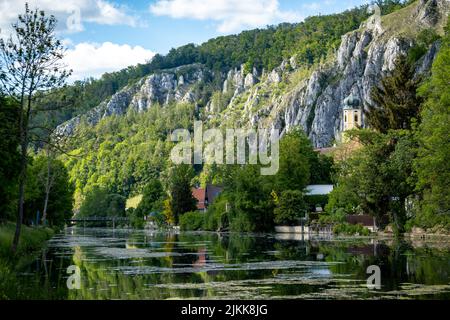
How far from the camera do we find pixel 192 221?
13250cm

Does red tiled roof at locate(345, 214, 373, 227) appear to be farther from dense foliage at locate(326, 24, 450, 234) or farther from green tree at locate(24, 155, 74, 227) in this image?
green tree at locate(24, 155, 74, 227)

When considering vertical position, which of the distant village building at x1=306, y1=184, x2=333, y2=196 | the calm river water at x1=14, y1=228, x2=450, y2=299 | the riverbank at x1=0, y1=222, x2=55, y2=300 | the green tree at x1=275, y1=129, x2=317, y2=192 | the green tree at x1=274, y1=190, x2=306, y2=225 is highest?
the green tree at x1=275, y1=129, x2=317, y2=192

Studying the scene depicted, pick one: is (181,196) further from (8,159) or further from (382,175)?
(8,159)

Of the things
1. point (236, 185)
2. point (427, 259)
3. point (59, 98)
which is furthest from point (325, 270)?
point (236, 185)

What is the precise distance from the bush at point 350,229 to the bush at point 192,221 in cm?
4644

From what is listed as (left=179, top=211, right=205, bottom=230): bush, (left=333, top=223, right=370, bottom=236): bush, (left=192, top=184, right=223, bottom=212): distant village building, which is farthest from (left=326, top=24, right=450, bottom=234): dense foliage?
(left=192, top=184, right=223, bottom=212): distant village building

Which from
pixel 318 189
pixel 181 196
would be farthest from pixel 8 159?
pixel 181 196

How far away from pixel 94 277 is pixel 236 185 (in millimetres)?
72975

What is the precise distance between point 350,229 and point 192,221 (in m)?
54.8

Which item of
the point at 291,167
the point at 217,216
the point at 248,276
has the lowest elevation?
the point at 248,276

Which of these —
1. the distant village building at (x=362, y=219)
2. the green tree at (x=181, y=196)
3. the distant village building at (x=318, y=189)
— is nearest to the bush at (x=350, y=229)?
the distant village building at (x=362, y=219)

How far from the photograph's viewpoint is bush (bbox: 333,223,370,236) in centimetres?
7938

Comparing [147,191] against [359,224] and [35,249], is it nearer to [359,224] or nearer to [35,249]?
[359,224]

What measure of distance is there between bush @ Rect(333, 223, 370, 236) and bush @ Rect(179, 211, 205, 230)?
46438 millimetres
